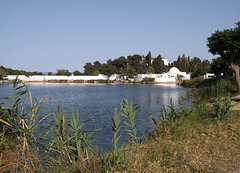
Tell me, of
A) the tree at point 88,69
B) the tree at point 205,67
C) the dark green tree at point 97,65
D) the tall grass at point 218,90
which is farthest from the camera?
the dark green tree at point 97,65

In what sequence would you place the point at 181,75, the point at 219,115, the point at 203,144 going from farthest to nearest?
the point at 181,75
the point at 219,115
the point at 203,144

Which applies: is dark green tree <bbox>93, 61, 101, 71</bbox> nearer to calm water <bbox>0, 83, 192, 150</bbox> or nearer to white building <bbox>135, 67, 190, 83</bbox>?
white building <bbox>135, 67, 190, 83</bbox>

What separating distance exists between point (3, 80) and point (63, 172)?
11157 cm

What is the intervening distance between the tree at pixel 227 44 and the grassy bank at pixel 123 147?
619 inches

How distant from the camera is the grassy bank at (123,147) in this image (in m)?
4.77

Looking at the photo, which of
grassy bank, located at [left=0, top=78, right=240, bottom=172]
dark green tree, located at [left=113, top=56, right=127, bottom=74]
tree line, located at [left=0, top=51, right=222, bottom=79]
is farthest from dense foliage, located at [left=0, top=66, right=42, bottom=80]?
grassy bank, located at [left=0, top=78, right=240, bottom=172]

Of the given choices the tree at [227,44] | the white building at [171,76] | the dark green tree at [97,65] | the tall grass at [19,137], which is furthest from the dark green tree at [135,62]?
the tall grass at [19,137]

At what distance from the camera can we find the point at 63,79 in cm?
12081

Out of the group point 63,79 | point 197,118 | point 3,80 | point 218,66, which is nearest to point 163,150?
point 197,118

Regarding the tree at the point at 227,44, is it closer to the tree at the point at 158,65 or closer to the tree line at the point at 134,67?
the tree line at the point at 134,67

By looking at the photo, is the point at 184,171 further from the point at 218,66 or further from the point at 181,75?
the point at 181,75

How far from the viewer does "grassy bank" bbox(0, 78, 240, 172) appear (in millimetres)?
4773

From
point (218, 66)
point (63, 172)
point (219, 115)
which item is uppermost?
point (218, 66)

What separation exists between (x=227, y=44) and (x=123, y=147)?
20.4 m
